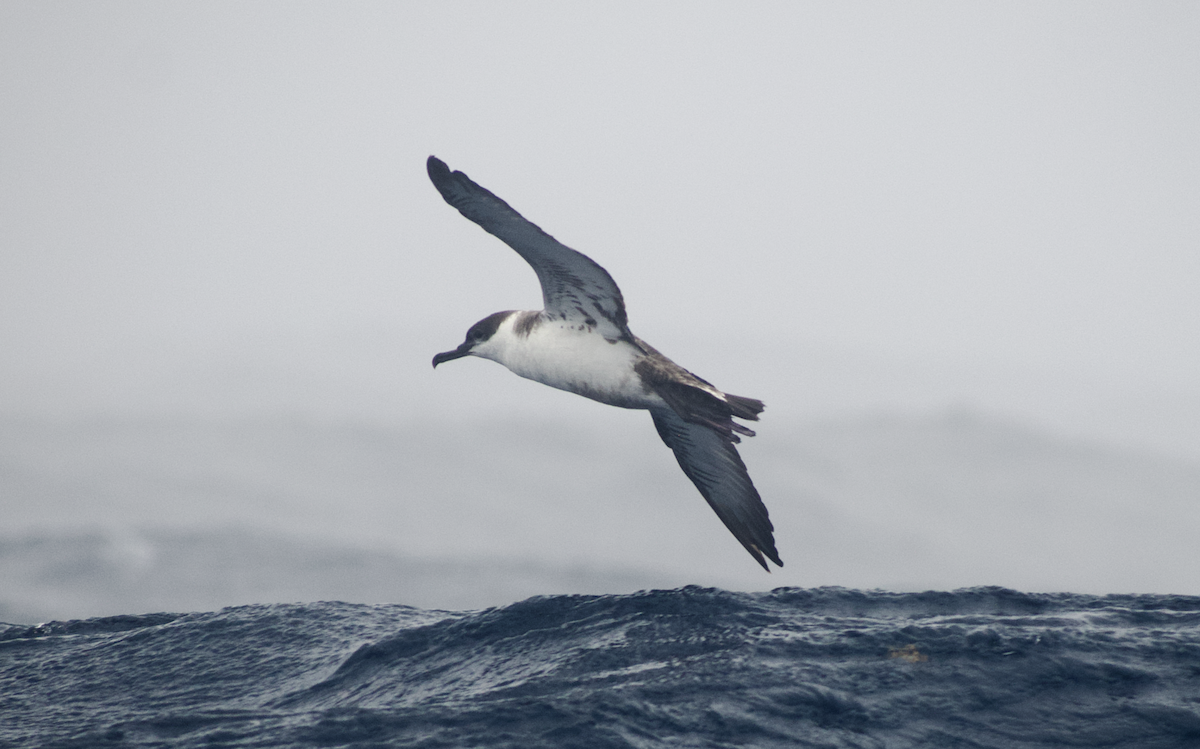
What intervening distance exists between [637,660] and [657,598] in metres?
1.30

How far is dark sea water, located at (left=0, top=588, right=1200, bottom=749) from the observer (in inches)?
225

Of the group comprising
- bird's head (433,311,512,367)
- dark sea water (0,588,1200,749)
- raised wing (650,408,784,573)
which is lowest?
dark sea water (0,588,1200,749)

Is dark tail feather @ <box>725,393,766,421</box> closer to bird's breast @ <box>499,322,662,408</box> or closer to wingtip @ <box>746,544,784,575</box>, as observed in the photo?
bird's breast @ <box>499,322,662,408</box>

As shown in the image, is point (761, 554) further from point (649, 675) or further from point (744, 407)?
point (649, 675)

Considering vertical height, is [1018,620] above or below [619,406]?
below

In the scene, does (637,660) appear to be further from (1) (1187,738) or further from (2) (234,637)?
(2) (234,637)

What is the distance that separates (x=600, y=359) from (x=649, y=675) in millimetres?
3064

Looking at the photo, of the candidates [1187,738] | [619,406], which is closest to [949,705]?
[1187,738]

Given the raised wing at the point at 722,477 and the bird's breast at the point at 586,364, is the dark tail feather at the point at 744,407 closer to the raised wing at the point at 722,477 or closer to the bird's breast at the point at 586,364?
the bird's breast at the point at 586,364

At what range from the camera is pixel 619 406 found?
29.0 feet

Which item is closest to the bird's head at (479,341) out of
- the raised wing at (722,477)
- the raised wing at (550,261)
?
the raised wing at (550,261)

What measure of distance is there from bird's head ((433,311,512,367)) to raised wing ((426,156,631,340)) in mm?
851

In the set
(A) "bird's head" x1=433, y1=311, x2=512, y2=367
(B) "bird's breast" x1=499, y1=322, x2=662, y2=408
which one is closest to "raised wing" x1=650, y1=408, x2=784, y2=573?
(B) "bird's breast" x1=499, y1=322, x2=662, y2=408

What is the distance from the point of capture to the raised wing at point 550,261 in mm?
7484
